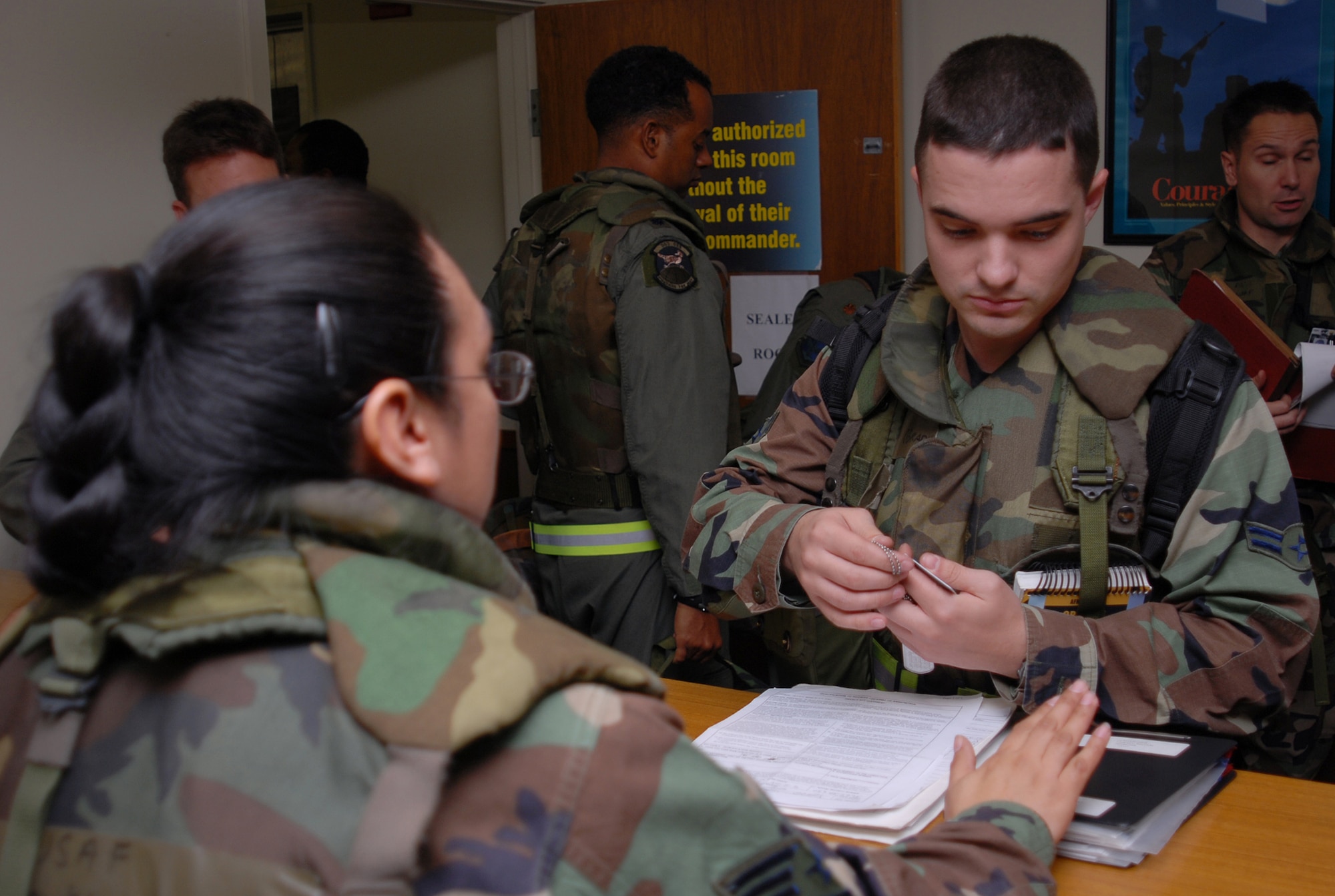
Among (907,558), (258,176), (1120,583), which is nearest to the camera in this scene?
(907,558)

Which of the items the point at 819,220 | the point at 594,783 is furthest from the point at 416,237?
the point at 819,220

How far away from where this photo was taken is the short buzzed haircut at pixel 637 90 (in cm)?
294

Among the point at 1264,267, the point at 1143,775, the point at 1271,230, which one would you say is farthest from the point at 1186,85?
the point at 1143,775

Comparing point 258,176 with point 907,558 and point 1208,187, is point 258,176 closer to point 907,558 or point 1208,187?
point 907,558

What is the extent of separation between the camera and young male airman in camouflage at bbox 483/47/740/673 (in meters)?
2.60

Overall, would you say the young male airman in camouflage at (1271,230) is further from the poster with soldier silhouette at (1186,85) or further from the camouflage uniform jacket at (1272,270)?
the poster with soldier silhouette at (1186,85)

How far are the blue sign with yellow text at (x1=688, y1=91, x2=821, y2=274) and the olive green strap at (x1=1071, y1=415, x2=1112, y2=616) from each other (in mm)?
2561

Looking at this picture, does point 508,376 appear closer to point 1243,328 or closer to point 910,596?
point 910,596

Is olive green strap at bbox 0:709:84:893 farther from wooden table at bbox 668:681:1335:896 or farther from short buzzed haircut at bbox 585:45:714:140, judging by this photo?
short buzzed haircut at bbox 585:45:714:140

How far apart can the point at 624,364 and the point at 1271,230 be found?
2.08 m

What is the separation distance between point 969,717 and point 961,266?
621mm

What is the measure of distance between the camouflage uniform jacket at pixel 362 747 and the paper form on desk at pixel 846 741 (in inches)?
17.2

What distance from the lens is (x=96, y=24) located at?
2.85m

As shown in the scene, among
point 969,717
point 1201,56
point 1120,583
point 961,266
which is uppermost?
point 1201,56
